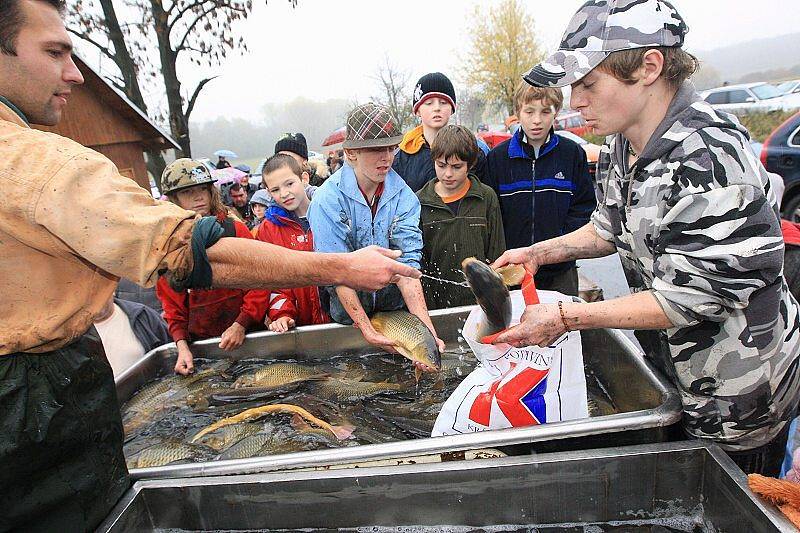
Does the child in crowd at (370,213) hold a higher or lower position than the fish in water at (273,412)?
higher

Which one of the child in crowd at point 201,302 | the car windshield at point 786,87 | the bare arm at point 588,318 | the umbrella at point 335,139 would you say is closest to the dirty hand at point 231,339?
the child in crowd at point 201,302

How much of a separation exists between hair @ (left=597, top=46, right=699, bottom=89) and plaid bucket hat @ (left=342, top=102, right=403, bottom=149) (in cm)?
161

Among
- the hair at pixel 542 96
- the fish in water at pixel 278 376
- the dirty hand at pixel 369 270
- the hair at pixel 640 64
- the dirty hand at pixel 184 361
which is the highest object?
the hair at pixel 542 96

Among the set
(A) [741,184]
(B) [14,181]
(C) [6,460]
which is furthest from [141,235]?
(A) [741,184]

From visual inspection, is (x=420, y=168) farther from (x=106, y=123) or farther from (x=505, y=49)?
(x=505, y=49)

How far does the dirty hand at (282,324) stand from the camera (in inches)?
147

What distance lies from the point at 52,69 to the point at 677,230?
2.25 metres

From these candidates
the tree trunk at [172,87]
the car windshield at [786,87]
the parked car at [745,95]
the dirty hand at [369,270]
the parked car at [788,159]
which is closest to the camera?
the dirty hand at [369,270]

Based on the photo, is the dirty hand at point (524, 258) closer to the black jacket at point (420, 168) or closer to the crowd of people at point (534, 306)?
the crowd of people at point (534, 306)

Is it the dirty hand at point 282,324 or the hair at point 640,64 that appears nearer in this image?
the hair at point 640,64

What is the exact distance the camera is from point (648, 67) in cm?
183

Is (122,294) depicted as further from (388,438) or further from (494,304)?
(494,304)

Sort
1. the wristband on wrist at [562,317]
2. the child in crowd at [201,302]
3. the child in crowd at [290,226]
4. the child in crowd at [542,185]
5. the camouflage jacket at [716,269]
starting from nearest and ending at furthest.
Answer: the camouflage jacket at [716,269], the wristband on wrist at [562,317], the child in crowd at [201,302], the child in crowd at [290,226], the child in crowd at [542,185]

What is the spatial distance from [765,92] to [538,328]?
26.3 meters
